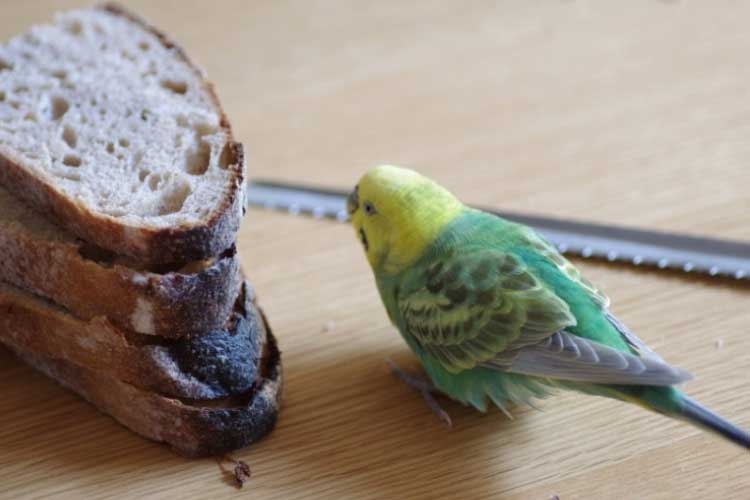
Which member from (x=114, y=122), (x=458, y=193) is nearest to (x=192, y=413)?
(x=114, y=122)

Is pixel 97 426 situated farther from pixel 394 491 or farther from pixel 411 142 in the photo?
pixel 411 142

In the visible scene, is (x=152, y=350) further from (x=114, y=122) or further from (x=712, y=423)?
(x=712, y=423)

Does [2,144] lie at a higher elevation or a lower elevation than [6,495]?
higher

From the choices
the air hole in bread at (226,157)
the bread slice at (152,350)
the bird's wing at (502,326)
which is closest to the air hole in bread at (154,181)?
the air hole in bread at (226,157)

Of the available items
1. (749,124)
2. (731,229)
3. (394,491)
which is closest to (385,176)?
(394,491)

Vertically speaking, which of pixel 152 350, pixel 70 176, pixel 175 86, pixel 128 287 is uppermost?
pixel 175 86

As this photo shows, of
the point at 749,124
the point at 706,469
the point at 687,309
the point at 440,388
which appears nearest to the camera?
the point at 706,469
